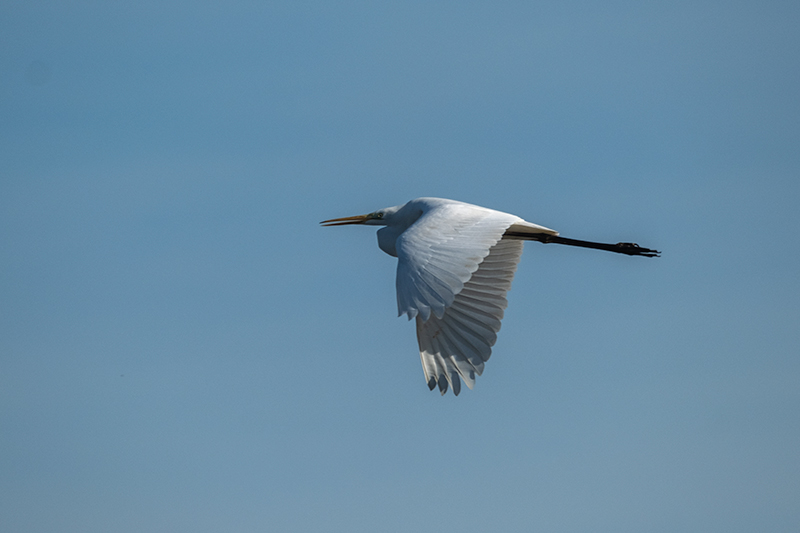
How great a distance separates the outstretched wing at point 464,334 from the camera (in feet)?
44.9

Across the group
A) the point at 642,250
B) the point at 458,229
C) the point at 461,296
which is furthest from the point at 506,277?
the point at 642,250

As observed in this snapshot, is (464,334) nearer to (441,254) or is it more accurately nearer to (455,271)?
(441,254)

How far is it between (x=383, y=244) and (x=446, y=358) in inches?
120

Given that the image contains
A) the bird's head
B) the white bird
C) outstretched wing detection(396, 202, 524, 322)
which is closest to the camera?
outstretched wing detection(396, 202, 524, 322)

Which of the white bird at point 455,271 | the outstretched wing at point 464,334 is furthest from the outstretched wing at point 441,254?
the outstretched wing at point 464,334

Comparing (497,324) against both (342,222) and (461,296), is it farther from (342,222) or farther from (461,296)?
(342,222)

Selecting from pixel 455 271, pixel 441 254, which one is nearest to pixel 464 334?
pixel 441 254

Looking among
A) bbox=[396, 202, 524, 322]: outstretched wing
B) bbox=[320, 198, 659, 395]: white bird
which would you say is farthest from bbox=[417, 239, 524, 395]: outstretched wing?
bbox=[396, 202, 524, 322]: outstretched wing

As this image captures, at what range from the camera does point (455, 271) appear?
1144cm

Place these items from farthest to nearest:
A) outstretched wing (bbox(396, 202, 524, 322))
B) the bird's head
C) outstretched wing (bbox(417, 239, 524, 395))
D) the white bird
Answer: the bird's head < outstretched wing (bbox(417, 239, 524, 395)) < the white bird < outstretched wing (bbox(396, 202, 524, 322))

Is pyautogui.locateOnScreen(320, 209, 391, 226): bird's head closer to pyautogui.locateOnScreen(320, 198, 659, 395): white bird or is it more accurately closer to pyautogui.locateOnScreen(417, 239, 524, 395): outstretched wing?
pyautogui.locateOnScreen(320, 198, 659, 395): white bird

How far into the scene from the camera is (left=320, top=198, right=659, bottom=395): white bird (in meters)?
11.3

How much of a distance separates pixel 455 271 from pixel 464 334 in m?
2.67

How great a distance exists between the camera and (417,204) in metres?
15.8
